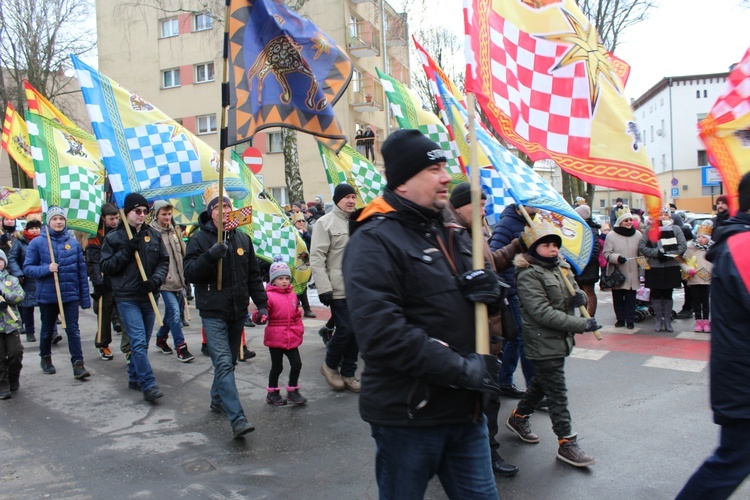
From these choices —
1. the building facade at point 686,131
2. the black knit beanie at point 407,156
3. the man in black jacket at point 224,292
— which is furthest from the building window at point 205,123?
the building facade at point 686,131

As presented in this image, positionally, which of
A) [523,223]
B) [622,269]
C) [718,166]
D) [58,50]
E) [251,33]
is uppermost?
[58,50]

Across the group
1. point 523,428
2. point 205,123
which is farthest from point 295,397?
point 205,123

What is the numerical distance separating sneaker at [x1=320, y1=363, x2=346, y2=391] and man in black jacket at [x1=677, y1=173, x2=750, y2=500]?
3.74m

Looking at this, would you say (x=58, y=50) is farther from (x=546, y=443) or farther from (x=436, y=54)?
(x=546, y=443)

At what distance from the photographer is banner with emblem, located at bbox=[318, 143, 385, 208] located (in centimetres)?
819

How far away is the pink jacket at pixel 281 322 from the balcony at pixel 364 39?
27273mm

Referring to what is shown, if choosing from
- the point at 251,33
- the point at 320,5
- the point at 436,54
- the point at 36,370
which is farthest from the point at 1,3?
the point at 251,33

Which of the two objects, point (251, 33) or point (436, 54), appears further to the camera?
point (436, 54)

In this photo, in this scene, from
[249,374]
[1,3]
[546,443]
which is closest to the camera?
[546,443]

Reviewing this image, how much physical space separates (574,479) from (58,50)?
103 ft

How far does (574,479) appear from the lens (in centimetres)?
412

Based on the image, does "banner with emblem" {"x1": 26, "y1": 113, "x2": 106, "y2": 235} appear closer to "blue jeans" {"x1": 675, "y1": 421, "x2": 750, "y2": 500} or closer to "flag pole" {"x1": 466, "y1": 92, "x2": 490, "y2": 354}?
"flag pole" {"x1": 466, "y1": 92, "x2": 490, "y2": 354}

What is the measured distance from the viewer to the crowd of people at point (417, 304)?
2391 millimetres

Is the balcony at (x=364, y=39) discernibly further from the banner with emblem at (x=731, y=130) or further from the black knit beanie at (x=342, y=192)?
the banner with emblem at (x=731, y=130)
